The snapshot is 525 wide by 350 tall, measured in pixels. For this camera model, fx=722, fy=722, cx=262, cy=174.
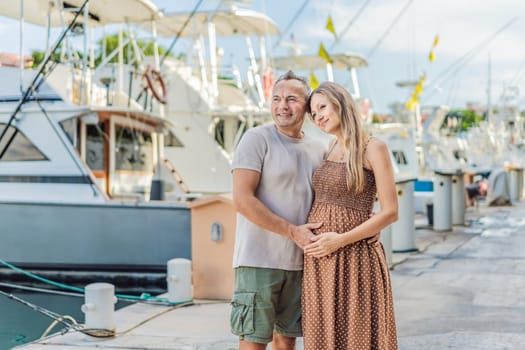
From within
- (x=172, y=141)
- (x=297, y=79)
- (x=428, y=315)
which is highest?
(x=172, y=141)

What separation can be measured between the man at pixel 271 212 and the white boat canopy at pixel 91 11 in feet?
28.9

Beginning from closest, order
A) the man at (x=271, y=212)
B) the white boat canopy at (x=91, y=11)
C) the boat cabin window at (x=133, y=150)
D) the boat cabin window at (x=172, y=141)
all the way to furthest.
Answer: the man at (x=271, y=212)
the white boat canopy at (x=91, y=11)
the boat cabin window at (x=133, y=150)
the boat cabin window at (x=172, y=141)

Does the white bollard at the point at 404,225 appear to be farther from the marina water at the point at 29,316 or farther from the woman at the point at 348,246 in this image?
the woman at the point at 348,246

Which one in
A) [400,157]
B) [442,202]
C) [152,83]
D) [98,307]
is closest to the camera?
[98,307]

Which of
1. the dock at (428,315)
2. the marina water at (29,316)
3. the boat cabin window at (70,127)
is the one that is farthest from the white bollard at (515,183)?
the marina water at (29,316)

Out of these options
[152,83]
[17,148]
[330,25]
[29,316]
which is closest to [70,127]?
[17,148]

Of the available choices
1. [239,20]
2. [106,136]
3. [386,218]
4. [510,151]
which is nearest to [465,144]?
[510,151]

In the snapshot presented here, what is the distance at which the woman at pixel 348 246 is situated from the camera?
3203 mm

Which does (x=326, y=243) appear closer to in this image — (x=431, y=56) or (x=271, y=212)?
(x=271, y=212)

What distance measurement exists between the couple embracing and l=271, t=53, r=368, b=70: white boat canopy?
74.6 ft

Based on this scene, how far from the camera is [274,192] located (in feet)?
11.0

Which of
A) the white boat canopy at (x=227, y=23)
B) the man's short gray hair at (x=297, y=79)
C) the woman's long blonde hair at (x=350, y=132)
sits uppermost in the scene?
the white boat canopy at (x=227, y=23)

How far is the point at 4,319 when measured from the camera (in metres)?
8.70

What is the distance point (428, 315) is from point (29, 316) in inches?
202
